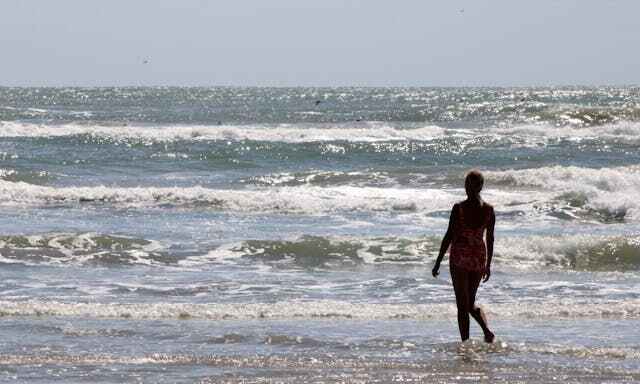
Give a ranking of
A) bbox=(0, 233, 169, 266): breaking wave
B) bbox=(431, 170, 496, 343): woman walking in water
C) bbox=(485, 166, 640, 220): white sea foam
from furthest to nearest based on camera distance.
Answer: bbox=(485, 166, 640, 220): white sea foam
bbox=(0, 233, 169, 266): breaking wave
bbox=(431, 170, 496, 343): woman walking in water

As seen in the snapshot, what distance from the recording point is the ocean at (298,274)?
8.03 metres

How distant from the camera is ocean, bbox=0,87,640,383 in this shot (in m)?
8.03

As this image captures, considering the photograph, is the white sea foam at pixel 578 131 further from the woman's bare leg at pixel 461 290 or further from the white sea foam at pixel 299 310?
the woman's bare leg at pixel 461 290

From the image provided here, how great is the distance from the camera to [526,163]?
109 ft

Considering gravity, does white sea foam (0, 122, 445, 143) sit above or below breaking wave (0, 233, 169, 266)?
below

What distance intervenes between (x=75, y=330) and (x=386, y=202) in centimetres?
1299

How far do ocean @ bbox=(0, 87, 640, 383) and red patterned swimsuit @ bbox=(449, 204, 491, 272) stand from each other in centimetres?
66

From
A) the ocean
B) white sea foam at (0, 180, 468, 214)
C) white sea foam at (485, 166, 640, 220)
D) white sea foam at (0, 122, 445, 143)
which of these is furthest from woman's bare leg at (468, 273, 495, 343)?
white sea foam at (0, 122, 445, 143)

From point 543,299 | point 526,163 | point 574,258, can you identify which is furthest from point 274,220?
point 526,163

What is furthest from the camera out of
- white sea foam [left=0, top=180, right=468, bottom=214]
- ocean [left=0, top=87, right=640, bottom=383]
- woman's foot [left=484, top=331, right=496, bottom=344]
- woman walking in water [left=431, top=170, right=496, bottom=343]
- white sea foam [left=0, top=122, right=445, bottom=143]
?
white sea foam [left=0, top=122, right=445, bottom=143]

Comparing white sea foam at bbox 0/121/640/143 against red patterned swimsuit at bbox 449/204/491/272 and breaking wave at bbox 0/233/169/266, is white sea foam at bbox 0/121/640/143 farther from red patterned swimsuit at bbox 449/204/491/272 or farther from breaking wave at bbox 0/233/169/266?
red patterned swimsuit at bbox 449/204/491/272

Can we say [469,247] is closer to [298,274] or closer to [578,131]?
[298,274]

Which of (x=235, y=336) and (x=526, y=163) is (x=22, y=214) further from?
(x=526, y=163)

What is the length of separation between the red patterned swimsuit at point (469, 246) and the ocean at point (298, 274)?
2.16 ft
